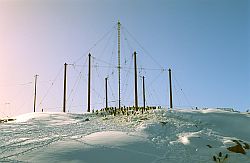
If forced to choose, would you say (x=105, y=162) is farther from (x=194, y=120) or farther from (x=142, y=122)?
(x=194, y=120)

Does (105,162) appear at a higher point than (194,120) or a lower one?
lower

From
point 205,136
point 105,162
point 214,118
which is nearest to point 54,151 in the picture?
point 105,162

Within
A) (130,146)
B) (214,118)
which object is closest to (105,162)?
(130,146)

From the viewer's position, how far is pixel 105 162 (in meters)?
7.11

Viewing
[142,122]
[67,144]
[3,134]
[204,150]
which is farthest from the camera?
[142,122]

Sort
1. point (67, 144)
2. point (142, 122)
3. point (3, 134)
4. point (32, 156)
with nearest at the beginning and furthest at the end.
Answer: point (32, 156), point (67, 144), point (3, 134), point (142, 122)

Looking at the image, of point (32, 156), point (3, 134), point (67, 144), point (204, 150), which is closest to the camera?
point (32, 156)

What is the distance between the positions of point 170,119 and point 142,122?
122 cm

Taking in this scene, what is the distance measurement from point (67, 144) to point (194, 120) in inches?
233

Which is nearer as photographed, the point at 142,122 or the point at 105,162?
the point at 105,162

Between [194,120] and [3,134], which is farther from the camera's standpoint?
[194,120]

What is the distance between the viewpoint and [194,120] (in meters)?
12.0

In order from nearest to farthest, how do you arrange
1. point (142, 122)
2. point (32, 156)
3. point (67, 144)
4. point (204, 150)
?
1. point (32, 156)
2. point (67, 144)
3. point (204, 150)
4. point (142, 122)

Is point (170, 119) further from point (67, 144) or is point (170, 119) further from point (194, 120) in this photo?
point (67, 144)
